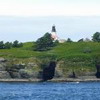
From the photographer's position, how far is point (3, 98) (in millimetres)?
118000

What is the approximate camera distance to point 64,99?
11600 centimetres

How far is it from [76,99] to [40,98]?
7.40m

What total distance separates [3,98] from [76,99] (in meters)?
11.9

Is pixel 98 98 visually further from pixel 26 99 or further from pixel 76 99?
pixel 26 99

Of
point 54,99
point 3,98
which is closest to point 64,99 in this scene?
point 54,99

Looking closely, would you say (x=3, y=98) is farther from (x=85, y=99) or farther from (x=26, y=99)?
(x=85, y=99)

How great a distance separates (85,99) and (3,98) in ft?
43.7

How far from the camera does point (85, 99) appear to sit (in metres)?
115

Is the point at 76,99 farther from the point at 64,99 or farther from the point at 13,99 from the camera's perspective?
the point at 13,99

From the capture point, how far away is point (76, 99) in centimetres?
11556

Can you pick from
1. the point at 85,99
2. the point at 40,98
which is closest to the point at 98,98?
the point at 85,99

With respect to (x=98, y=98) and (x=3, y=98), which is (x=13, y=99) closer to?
(x=3, y=98)

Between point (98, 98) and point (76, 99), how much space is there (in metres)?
3.65

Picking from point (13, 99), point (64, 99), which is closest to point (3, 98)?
point (13, 99)
